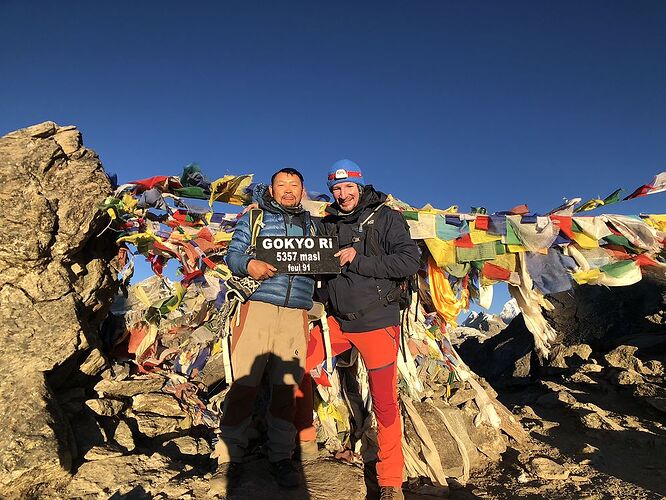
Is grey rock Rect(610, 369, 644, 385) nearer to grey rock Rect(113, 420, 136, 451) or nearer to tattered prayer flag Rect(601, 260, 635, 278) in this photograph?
tattered prayer flag Rect(601, 260, 635, 278)

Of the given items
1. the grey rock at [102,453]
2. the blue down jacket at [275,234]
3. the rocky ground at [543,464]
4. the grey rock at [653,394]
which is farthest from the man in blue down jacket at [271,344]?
the grey rock at [653,394]

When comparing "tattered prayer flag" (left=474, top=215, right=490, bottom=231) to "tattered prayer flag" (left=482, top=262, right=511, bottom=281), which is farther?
"tattered prayer flag" (left=482, top=262, right=511, bottom=281)

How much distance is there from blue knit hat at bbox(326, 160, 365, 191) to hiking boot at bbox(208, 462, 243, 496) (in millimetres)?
2725

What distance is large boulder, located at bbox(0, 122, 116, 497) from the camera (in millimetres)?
3410

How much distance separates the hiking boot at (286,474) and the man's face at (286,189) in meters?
2.31

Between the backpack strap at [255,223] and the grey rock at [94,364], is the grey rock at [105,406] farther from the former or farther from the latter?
the backpack strap at [255,223]

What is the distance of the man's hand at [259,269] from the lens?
341cm

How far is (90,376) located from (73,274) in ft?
4.90

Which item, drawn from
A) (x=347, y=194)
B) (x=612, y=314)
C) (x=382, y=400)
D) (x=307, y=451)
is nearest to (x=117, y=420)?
(x=307, y=451)

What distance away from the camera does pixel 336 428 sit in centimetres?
483

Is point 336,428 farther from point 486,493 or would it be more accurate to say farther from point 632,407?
point 632,407

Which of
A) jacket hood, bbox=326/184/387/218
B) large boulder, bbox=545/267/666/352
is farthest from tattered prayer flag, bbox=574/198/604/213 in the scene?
large boulder, bbox=545/267/666/352

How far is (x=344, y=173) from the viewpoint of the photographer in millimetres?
3973

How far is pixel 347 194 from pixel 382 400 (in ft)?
6.52
